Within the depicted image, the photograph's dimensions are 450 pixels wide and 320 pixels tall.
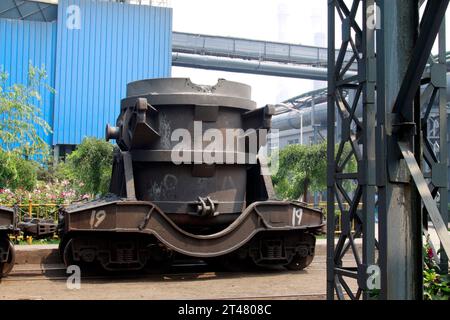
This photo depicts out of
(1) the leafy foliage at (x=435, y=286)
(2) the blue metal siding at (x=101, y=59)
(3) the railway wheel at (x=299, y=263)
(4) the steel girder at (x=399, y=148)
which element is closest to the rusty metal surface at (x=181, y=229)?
(3) the railway wheel at (x=299, y=263)

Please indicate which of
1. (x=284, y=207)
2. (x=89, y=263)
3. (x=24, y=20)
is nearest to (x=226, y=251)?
(x=284, y=207)

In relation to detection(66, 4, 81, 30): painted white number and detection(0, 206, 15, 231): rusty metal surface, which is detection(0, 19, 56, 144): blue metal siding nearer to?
detection(66, 4, 81, 30): painted white number

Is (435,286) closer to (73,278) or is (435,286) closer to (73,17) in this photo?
(73,278)

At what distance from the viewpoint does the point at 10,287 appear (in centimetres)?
855

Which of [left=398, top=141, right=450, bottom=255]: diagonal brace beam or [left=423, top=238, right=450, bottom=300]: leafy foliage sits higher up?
[left=398, top=141, right=450, bottom=255]: diagonal brace beam

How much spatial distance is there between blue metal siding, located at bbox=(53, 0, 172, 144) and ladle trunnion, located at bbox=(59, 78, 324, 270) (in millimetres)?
27062

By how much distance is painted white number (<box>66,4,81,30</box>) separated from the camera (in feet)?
118

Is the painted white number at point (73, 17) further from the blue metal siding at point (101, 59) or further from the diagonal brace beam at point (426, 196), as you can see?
the diagonal brace beam at point (426, 196)

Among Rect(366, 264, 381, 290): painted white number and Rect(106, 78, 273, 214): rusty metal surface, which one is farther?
Rect(106, 78, 273, 214): rusty metal surface

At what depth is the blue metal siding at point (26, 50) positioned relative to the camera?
3612cm

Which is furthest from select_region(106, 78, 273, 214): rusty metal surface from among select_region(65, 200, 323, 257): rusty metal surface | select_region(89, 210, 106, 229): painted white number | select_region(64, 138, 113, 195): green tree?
select_region(64, 138, 113, 195): green tree

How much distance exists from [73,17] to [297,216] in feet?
98.2

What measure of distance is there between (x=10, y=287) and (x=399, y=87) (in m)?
6.99

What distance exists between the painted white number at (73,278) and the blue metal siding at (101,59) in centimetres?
2759
